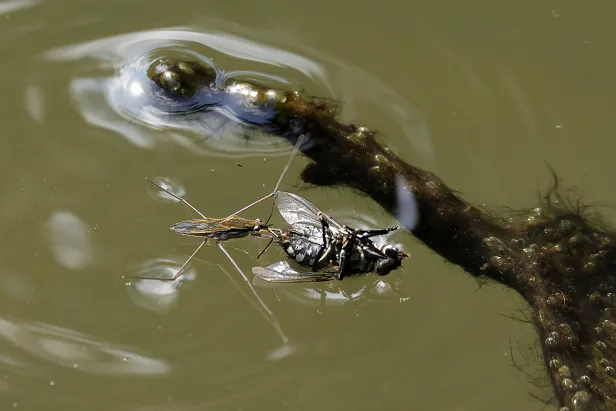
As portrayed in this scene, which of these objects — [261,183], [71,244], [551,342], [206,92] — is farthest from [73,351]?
[551,342]

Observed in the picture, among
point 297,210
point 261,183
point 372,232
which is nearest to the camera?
point 372,232

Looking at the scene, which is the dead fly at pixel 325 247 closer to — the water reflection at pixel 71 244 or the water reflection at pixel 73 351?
the water reflection at pixel 73 351

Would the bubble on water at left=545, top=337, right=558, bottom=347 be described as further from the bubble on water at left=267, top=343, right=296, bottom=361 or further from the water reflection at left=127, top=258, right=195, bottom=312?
the water reflection at left=127, top=258, right=195, bottom=312

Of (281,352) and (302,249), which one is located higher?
(302,249)

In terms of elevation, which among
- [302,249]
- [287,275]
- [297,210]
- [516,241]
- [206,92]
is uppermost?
[206,92]

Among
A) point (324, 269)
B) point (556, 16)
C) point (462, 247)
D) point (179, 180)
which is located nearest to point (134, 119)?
point (179, 180)

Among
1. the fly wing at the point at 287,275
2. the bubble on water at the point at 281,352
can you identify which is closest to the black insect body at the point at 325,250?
the fly wing at the point at 287,275

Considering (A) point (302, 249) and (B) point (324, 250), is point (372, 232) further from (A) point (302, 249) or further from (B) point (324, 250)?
(A) point (302, 249)
